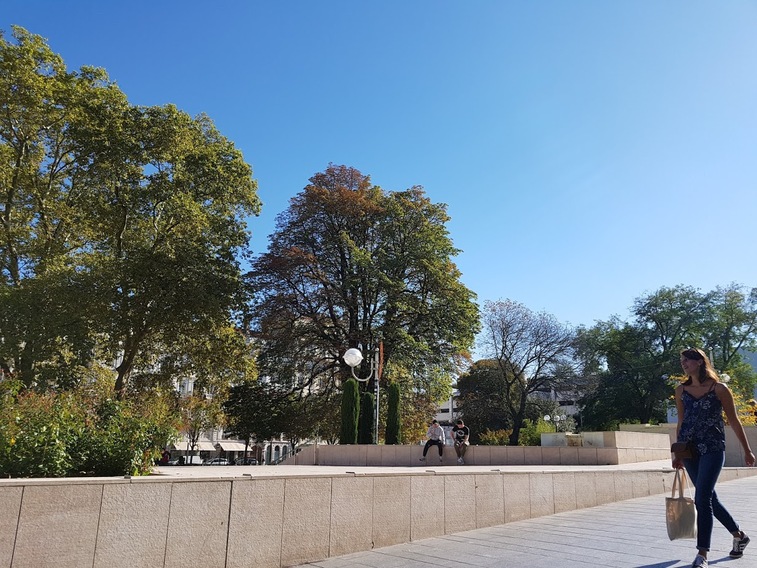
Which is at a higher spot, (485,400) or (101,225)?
(101,225)

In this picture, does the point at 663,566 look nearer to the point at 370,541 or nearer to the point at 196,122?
the point at 370,541

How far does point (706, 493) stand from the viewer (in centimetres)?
492

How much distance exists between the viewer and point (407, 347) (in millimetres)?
29031

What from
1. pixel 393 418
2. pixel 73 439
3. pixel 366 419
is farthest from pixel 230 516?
pixel 393 418

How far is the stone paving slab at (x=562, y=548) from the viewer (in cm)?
535

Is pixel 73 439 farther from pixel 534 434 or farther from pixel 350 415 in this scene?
pixel 534 434

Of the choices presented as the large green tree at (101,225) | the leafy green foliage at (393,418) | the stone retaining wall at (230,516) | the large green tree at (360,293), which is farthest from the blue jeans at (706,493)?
the large green tree at (360,293)

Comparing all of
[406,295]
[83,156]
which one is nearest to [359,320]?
[406,295]

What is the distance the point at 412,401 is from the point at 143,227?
1589cm

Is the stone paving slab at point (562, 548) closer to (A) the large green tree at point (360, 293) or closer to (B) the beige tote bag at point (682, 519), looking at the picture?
(B) the beige tote bag at point (682, 519)

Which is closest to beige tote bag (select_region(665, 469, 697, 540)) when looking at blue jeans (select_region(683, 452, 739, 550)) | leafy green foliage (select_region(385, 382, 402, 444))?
blue jeans (select_region(683, 452, 739, 550))

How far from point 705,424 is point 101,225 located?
78.7 ft

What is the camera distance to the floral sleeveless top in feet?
16.3

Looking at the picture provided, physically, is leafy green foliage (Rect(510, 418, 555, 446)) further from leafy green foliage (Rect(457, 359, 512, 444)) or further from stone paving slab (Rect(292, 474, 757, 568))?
stone paving slab (Rect(292, 474, 757, 568))
